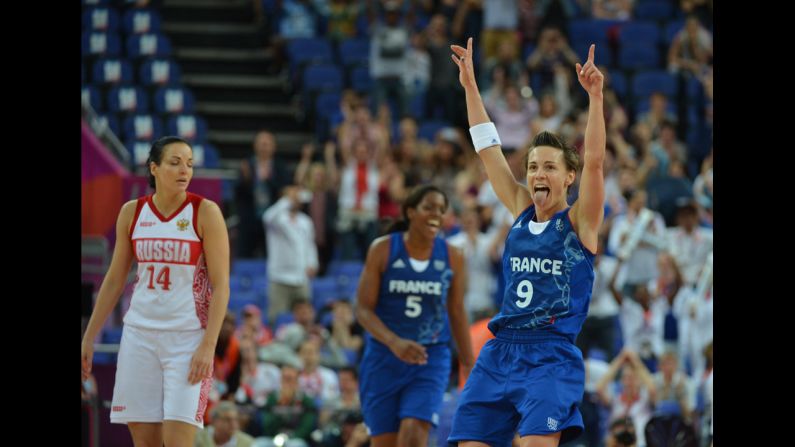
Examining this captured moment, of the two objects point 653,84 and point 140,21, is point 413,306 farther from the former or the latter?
point 653,84

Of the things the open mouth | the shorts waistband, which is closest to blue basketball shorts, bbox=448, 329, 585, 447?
the shorts waistband

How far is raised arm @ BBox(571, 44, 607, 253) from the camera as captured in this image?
593cm

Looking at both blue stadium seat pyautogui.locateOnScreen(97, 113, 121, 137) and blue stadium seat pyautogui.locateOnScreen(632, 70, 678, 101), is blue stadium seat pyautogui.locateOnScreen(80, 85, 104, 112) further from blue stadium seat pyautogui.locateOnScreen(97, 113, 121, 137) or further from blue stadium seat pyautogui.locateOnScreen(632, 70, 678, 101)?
blue stadium seat pyautogui.locateOnScreen(632, 70, 678, 101)

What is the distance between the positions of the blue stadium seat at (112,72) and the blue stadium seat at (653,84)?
663 cm

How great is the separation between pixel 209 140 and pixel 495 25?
4.12m

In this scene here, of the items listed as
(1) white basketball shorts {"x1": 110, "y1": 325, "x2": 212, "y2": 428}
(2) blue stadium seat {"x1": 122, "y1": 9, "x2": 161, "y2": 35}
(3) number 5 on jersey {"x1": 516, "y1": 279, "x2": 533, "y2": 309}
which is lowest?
(1) white basketball shorts {"x1": 110, "y1": 325, "x2": 212, "y2": 428}

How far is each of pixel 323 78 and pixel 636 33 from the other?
14.5 feet

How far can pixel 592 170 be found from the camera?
5941 mm

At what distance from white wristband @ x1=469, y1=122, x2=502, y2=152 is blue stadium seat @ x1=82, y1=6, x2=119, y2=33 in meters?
7.28

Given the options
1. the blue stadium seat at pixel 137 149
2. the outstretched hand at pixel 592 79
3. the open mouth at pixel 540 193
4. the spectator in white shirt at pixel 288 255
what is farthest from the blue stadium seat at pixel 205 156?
the outstretched hand at pixel 592 79
